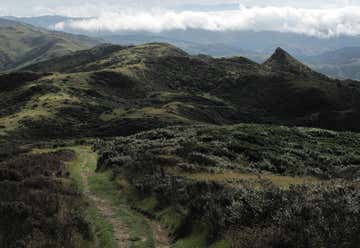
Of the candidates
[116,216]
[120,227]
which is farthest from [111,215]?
[120,227]

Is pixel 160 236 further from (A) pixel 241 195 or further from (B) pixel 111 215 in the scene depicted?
(B) pixel 111 215

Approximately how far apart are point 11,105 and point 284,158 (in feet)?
451

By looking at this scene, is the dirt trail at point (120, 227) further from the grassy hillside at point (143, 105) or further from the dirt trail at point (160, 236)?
the grassy hillside at point (143, 105)

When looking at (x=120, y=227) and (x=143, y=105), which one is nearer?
(x=120, y=227)

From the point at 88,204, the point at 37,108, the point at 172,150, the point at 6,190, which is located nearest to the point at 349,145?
the point at 172,150

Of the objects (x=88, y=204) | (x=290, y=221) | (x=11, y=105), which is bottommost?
(x=11, y=105)

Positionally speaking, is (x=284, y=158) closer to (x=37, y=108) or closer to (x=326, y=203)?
(x=326, y=203)

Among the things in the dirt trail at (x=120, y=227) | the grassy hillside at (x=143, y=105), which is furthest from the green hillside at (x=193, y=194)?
the grassy hillside at (x=143, y=105)

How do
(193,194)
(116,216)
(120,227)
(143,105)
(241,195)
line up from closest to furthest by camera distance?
1. (241,195)
2. (120,227)
3. (193,194)
4. (116,216)
5. (143,105)

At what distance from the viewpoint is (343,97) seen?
174 meters

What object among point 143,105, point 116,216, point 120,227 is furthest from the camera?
point 143,105

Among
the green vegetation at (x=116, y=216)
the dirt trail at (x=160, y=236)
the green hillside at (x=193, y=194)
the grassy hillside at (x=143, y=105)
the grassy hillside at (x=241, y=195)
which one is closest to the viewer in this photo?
the grassy hillside at (x=241, y=195)

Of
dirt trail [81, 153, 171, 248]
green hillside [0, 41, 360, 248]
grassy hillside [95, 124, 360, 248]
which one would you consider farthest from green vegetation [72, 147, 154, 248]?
grassy hillside [95, 124, 360, 248]

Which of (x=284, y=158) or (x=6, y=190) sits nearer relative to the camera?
(x=6, y=190)
